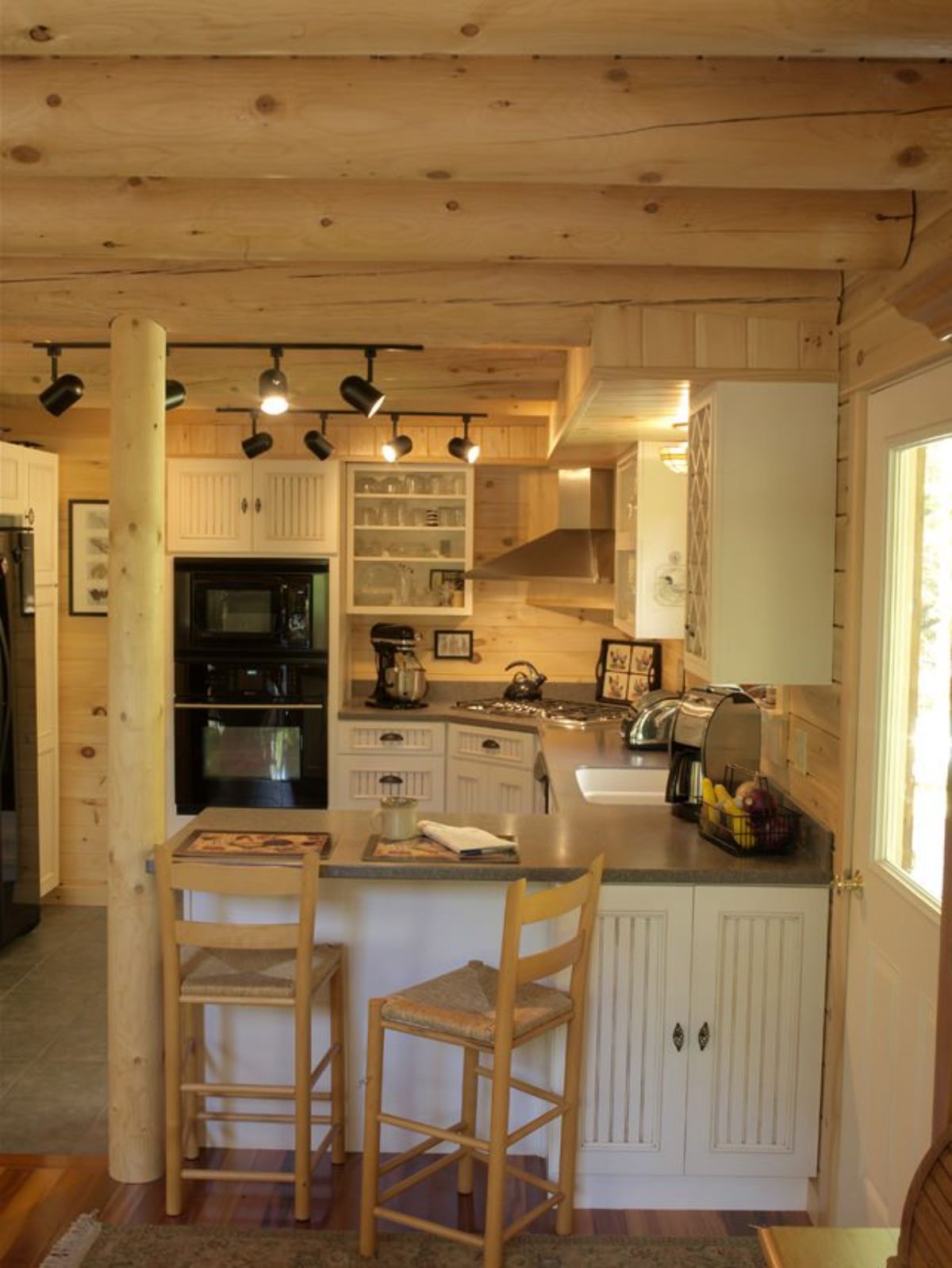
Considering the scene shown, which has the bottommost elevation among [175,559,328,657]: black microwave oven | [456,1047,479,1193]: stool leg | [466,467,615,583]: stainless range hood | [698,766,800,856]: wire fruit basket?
[456,1047,479,1193]: stool leg

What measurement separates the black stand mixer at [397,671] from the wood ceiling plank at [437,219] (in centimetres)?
352

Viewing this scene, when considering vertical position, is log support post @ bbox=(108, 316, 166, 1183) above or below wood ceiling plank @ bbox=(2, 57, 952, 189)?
below

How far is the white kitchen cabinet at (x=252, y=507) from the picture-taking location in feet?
19.4

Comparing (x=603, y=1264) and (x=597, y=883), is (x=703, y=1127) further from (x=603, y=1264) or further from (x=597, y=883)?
(x=597, y=883)

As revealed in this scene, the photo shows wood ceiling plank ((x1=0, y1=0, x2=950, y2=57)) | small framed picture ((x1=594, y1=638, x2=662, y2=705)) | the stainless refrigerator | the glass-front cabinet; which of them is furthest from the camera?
the glass-front cabinet

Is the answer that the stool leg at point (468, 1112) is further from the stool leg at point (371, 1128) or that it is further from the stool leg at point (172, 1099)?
the stool leg at point (172, 1099)

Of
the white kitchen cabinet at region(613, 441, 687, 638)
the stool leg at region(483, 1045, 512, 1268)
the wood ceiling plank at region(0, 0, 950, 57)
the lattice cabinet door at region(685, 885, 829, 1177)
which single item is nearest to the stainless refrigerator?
the white kitchen cabinet at region(613, 441, 687, 638)

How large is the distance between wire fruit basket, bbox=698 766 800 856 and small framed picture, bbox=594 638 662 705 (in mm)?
2636

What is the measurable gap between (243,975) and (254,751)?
2.92m

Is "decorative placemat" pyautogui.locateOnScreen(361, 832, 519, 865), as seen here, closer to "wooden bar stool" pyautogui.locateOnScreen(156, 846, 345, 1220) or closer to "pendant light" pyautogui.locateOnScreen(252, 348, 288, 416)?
"wooden bar stool" pyautogui.locateOnScreen(156, 846, 345, 1220)

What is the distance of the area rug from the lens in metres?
2.92

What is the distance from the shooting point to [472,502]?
20.1ft

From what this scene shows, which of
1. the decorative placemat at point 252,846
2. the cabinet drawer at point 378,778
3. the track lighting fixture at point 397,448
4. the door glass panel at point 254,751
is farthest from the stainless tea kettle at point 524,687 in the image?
the decorative placemat at point 252,846

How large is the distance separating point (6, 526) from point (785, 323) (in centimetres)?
352
